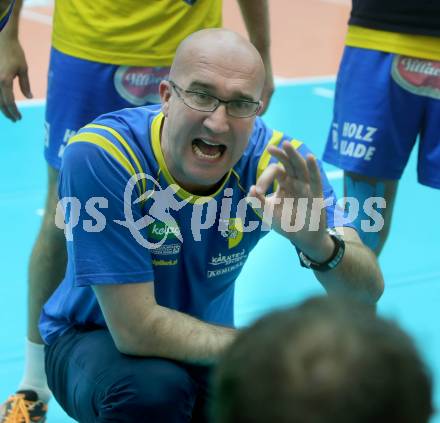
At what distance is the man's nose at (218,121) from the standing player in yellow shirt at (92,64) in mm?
714

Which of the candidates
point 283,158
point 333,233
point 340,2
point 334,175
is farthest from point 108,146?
point 340,2

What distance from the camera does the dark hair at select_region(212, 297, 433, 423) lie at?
896 mm

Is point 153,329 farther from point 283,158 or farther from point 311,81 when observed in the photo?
point 311,81

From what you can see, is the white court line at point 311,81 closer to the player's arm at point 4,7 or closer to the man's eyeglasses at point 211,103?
the man's eyeglasses at point 211,103

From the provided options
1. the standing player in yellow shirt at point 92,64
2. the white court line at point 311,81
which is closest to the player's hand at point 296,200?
the standing player in yellow shirt at point 92,64

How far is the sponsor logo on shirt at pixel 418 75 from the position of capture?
2.94 meters

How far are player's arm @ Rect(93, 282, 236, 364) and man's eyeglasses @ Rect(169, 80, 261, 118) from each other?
1.55 feet

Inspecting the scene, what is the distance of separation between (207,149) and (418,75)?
0.99 metres

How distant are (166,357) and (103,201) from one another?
398 millimetres

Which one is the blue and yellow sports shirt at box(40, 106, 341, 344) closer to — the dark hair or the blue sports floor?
the blue sports floor

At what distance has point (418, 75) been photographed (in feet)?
9.66

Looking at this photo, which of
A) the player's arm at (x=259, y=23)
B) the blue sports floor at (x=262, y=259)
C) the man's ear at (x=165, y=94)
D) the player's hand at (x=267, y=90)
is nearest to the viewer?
the man's ear at (x=165, y=94)

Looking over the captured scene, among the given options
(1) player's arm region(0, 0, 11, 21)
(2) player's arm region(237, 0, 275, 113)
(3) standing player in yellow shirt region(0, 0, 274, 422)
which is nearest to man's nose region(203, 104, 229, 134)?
(1) player's arm region(0, 0, 11, 21)

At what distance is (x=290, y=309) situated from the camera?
96 cm
